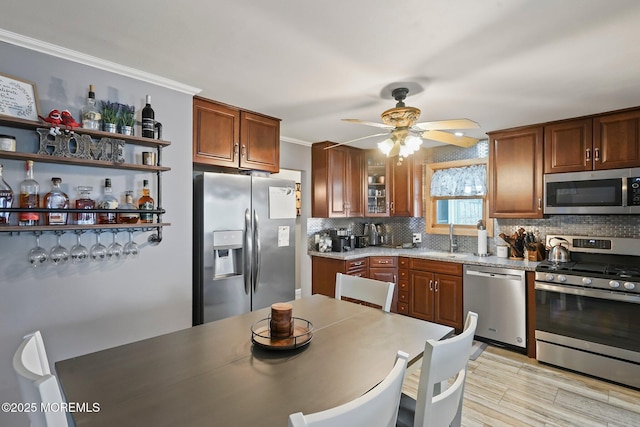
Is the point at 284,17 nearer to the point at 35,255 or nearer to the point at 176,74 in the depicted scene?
the point at 176,74

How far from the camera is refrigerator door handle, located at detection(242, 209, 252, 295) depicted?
270 centimetres

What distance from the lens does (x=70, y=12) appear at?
1542mm

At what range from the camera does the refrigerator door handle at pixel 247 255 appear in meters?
2.70

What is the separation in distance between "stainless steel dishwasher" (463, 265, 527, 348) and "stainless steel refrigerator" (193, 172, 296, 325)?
76.9 inches

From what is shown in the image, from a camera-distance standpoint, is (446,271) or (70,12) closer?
(70,12)

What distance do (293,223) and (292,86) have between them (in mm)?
1267

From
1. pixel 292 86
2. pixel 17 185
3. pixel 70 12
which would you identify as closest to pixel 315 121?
pixel 292 86

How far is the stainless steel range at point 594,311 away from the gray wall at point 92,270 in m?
3.16

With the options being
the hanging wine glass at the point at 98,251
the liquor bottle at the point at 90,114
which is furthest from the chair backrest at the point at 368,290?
the liquor bottle at the point at 90,114

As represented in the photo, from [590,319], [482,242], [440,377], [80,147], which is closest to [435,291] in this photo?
[482,242]

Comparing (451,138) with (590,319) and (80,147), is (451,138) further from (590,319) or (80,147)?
(80,147)

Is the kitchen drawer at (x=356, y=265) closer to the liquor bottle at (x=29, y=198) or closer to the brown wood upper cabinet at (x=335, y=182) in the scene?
the brown wood upper cabinet at (x=335, y=182)

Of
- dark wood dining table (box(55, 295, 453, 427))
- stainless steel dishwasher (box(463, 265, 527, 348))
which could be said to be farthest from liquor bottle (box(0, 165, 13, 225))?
stainless steel dishwasher (box(463, 265, 527, 348))

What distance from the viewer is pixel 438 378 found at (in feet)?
3.42
